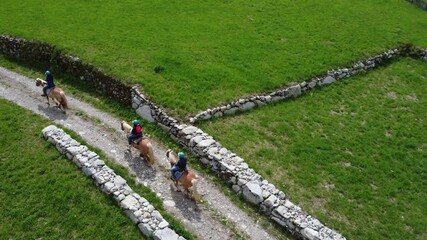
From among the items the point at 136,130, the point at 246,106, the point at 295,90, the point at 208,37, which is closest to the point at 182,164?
the point at 136,130

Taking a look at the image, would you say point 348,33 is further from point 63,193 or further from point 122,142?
point 63,193

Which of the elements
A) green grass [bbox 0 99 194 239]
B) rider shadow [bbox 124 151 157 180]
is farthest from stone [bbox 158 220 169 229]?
rider shadow [bbox 124 151 157 180]

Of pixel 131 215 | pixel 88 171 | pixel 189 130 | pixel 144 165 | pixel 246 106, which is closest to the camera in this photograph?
pixel 131 215

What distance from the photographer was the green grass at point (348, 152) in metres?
21.5

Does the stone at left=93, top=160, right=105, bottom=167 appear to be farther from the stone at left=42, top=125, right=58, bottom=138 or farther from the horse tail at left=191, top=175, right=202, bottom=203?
the horse tail at left=191, top=175, right=202, bottom=203

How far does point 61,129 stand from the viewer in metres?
24.2

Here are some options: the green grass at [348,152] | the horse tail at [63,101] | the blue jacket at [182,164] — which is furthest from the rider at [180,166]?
the horse tail at [63,101]

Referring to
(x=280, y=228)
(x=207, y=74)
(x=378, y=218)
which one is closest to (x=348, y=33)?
(x=207, y=74)

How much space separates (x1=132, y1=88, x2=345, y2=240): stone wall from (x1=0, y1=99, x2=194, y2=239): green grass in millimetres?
3930

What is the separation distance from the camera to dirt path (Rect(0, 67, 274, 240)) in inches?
790

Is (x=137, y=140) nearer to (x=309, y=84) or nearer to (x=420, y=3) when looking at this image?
(x=309, y=84)

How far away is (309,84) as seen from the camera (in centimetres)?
3083

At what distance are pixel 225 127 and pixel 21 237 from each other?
1317cm

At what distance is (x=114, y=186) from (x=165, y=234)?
4.04 meters
